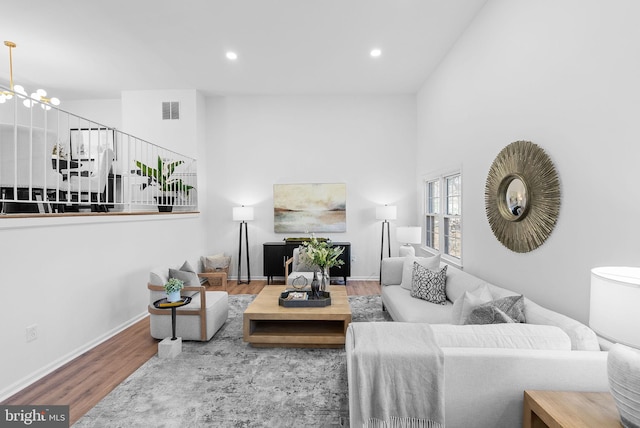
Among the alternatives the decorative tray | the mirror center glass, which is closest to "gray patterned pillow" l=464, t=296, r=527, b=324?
the mirror center glass

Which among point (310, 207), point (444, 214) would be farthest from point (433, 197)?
point (310, 207)

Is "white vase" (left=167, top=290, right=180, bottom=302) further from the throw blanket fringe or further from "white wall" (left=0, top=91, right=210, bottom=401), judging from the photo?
the throw blanket fringe

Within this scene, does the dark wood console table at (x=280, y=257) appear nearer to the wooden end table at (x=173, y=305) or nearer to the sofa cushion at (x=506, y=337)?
the wooden end table at (x=173, y=305)

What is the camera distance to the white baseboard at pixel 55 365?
238cm

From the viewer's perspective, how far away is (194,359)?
9.57 ft

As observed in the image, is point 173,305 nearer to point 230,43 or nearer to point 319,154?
point 230,43

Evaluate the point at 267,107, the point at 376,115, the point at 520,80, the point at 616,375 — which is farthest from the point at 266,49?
the point at 616,375

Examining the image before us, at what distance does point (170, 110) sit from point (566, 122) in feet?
20.3

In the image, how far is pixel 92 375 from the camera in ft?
8.78

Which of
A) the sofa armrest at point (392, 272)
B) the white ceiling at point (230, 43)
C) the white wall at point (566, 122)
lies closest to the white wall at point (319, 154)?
the white ceiling at point (230, 43)

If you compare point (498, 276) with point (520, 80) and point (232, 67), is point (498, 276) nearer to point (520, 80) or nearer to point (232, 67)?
point (520, 80)

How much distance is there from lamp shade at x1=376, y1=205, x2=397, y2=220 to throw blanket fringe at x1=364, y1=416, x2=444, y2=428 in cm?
438

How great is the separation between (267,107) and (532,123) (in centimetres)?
485

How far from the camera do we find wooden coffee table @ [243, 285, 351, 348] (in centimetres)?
307
